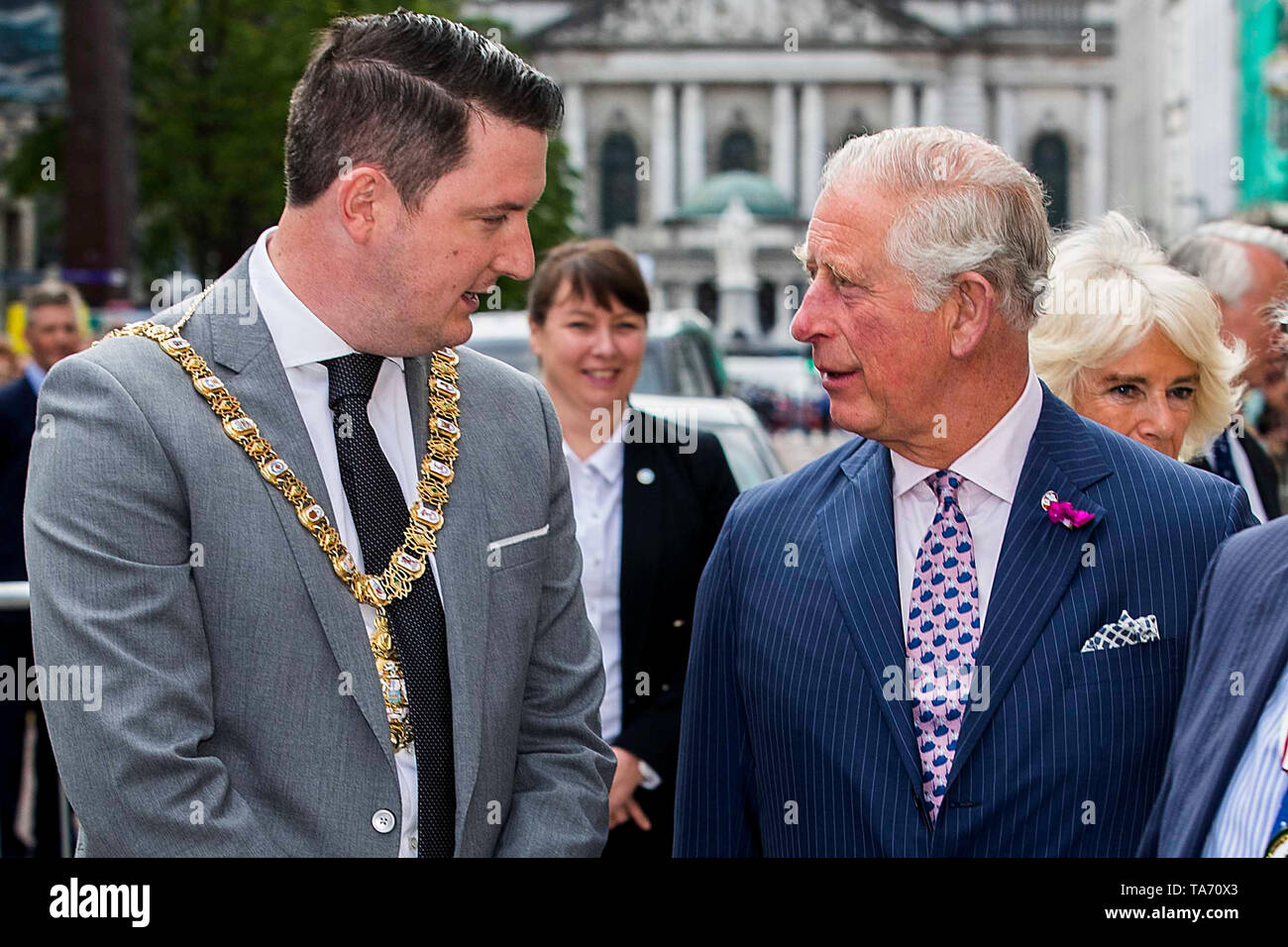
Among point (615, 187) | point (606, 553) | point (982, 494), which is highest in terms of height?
point (615, 187)

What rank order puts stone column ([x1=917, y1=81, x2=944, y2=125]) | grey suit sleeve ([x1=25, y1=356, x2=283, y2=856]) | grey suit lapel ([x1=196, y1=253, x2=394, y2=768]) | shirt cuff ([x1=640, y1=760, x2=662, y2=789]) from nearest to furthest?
grey suit sleeve ([x1=25, y1=356, x2=283, y2=856]) < grey suit lapel ([x1=196, y1=253, x2=394, y2=768]) < shirt cuff ([x1=640, y1=760, x2=662, y2=789]) < stone column ([x1=917, y1=81, x2=944, y2=125])

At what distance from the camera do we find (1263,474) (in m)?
4.30

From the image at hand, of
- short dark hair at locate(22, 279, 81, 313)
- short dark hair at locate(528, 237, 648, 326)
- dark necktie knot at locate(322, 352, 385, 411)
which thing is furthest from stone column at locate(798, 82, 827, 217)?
dark necktie knot at locate(322, 352, 385, 411)

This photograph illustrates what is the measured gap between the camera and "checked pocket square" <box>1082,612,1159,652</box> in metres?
2.52

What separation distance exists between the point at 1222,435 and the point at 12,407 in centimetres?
454

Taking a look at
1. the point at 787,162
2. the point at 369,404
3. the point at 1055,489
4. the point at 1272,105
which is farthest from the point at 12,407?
the point at 787,162

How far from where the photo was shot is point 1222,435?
4090 millimetres

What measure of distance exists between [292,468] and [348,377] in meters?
0.18

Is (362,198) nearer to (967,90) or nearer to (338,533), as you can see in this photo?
(338,533)

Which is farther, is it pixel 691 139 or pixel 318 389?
pixel 691 139

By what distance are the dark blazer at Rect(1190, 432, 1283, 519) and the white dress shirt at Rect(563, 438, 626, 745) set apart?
161 centimetres

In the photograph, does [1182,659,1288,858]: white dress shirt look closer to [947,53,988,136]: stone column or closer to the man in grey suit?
the man in grey suit

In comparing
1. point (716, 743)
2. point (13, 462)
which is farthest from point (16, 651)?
point (716, 743)
